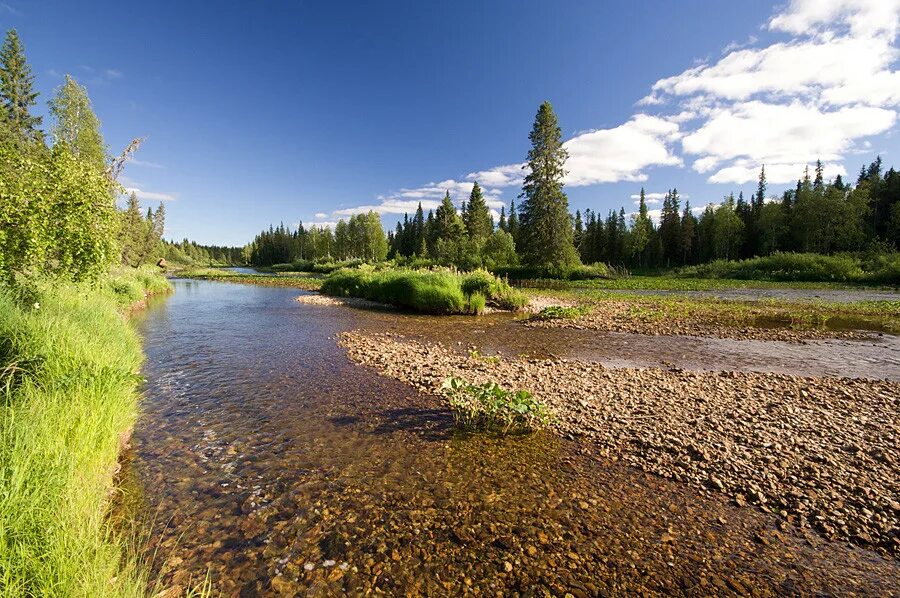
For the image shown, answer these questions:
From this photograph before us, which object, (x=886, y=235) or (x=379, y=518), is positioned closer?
(x=379, y=518)

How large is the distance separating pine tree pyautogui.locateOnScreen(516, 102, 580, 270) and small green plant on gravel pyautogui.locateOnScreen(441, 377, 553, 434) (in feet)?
134

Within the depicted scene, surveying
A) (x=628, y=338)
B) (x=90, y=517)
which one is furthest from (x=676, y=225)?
(x=90, y=517)

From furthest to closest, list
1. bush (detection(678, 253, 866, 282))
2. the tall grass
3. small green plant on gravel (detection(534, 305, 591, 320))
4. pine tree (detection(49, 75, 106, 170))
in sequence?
bush (detection(678, 253, 866, 282)) < the tall grass < pine tree (detection(49, 75, 106, 170)) < small green plant on gravel (detection(534, 305, 591, 320))

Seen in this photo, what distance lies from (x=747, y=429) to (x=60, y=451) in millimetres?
9065

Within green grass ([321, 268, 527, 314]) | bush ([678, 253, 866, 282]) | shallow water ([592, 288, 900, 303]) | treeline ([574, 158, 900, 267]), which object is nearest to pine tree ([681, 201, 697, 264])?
treeline ([574, 158, 900, 267])

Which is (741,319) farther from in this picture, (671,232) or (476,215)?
(671,232)

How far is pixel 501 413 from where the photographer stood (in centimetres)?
693

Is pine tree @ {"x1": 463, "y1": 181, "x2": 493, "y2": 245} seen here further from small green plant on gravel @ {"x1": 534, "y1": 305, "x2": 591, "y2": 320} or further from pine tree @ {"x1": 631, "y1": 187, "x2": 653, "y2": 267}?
small green plant on gravel @ {"x1": 534, "y1": 305, "x2": 591, "y2": 320}

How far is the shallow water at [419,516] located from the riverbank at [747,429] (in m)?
0.39

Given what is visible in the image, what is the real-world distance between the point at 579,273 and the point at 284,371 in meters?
42.5

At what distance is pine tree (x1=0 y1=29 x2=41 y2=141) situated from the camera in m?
37.1

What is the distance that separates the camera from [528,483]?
5.26 meters

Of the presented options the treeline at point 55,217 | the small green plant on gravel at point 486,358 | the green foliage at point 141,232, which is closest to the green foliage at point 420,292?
the small green plant on gravel at point 486,358

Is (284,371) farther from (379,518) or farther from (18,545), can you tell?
(18,545)
